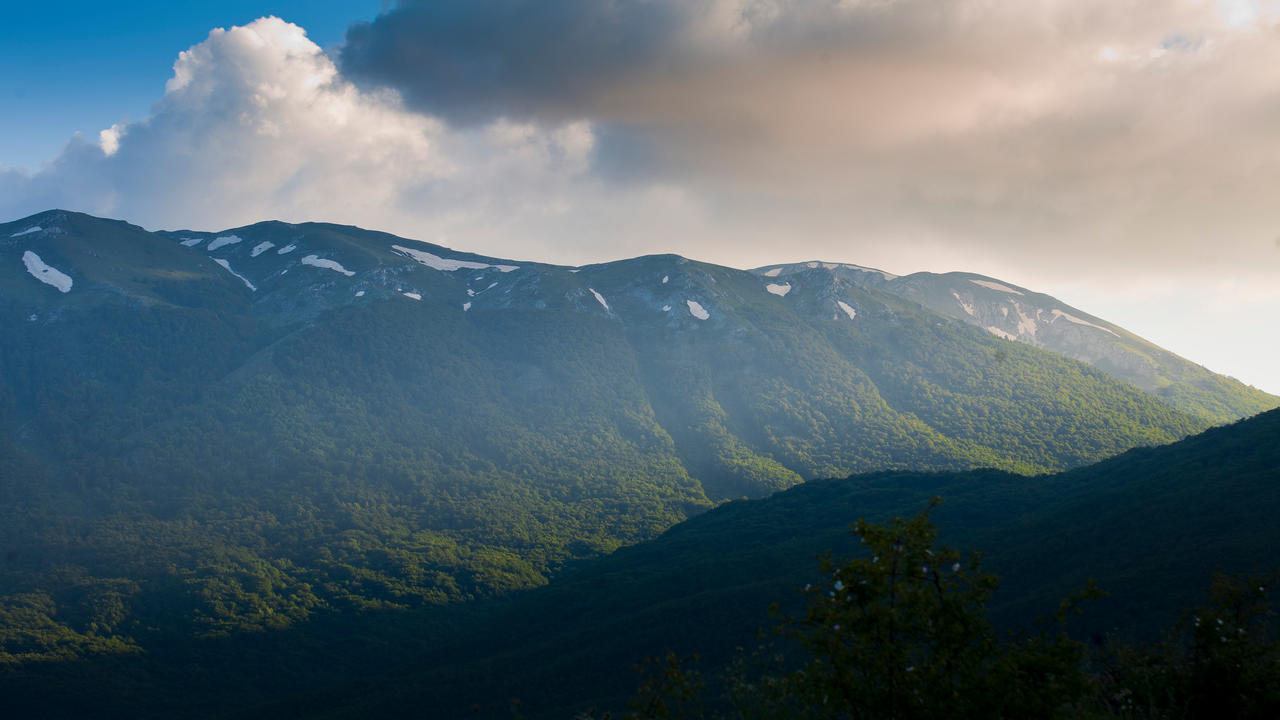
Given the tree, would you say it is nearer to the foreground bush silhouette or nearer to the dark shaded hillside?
Result: the foreground bush silhouette

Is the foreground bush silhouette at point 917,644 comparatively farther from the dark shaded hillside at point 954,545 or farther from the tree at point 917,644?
the dark shaded hillside at point 954,545

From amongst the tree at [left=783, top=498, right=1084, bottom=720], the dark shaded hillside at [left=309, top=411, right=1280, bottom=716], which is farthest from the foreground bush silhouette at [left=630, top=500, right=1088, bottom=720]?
the dark shaded hillside at [left=309, top=411, right=1280, bottom=716]

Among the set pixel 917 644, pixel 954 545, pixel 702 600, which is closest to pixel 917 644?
pixel 917 644

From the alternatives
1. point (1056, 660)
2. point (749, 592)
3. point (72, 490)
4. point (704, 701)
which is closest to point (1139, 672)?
point (1056, 660)

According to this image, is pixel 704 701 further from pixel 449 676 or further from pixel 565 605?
pixel 565 605

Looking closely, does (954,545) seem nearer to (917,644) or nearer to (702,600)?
(702,600)

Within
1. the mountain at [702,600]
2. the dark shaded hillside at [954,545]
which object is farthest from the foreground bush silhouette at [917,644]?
the dark shaded hillside at [954,545]

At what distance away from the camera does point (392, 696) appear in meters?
101

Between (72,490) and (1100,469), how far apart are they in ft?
777

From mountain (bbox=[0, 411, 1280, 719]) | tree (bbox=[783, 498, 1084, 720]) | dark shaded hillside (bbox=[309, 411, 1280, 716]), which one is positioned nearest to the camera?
tree (bbox=[783, 498, 1084, 720])

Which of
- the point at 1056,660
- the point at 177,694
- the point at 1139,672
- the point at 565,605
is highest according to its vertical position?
the point at 1056,660

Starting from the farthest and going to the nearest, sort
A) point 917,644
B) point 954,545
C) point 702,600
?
point 954,545 < point 702,600 < point 917,644

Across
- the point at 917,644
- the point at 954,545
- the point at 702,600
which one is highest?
the point at 917,644

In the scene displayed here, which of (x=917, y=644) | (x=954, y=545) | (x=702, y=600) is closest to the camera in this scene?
(x=917, y=644)
